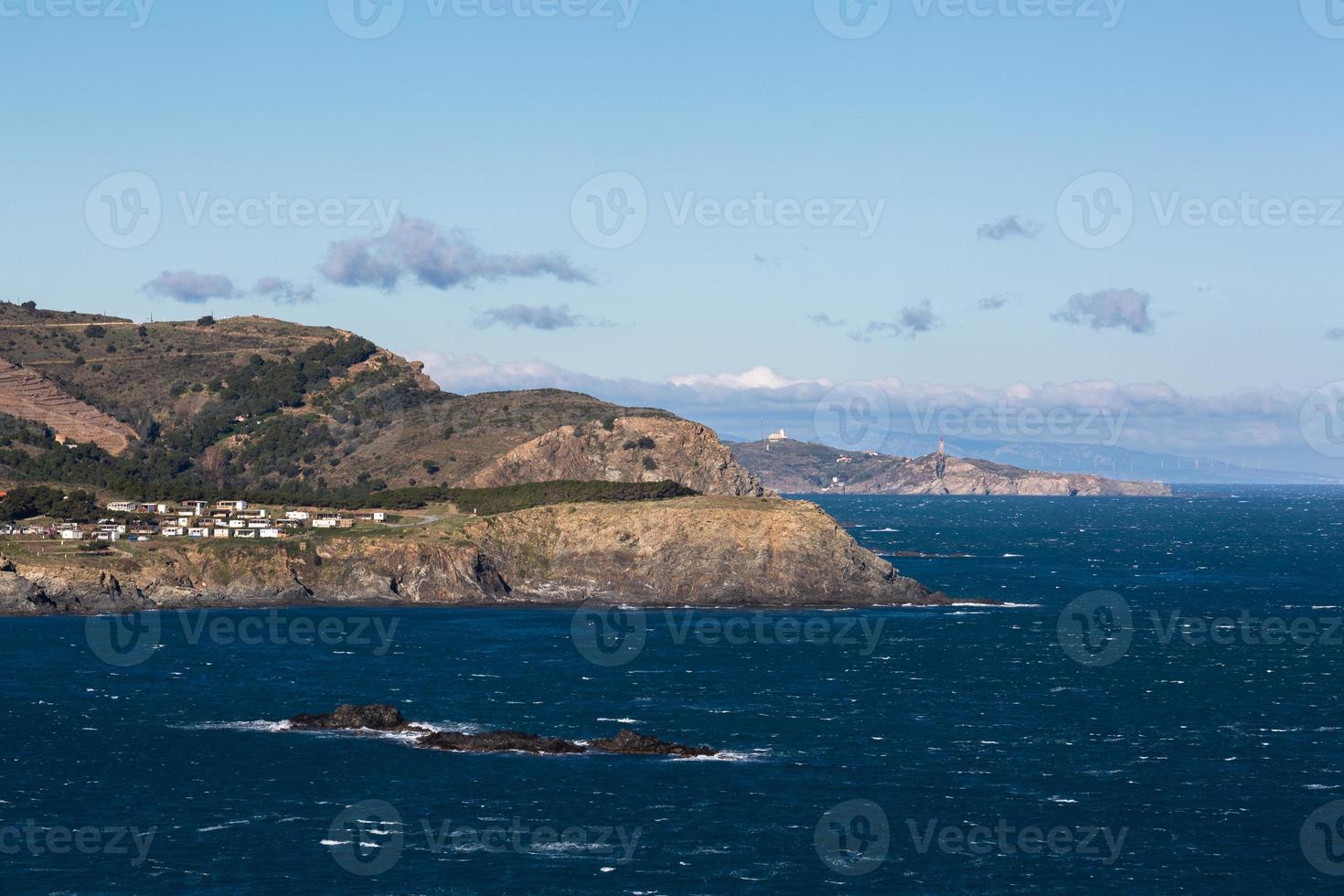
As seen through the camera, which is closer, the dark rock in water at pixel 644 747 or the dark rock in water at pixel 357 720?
the dark rock in water at pixel 644 747

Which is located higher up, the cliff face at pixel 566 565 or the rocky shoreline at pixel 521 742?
the cliff face at pixel 566 565

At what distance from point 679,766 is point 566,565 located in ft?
310

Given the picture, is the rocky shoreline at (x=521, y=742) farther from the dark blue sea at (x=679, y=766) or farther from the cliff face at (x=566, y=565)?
the cliff face at (x=566, y=565)

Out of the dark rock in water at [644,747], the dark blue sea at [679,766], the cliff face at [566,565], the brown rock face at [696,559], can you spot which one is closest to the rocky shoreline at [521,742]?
the dark rock in water at [644,747]

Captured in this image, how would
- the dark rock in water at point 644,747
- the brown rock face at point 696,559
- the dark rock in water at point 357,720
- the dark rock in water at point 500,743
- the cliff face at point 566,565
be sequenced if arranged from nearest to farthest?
1. the dark rock in water at point 644,747
2. the dark rock in water at point 500,743
3. the dark rock in water at point 357,720
4. the cliff face at point 566,565
5. the brown rock face at point 696,559

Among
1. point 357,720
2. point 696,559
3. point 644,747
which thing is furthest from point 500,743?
point 696,559

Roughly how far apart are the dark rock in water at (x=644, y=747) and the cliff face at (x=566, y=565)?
267ft

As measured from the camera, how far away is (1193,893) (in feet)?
251

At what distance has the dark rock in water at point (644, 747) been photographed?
4082 inches

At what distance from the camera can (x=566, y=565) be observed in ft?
636

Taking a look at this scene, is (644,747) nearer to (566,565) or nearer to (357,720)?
(357,720)

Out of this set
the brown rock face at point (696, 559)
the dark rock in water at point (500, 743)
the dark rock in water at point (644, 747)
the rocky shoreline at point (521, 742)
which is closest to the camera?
the dark rock in water at point (644, 747)

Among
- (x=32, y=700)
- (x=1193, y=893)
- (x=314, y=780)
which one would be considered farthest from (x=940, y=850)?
(x=32, y=700)

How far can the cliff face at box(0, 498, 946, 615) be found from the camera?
183750 millimetres
